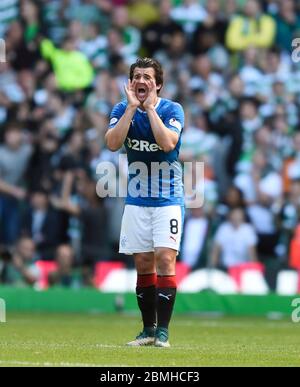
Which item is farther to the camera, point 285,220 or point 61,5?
point 61,5

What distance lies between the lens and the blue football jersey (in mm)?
11648

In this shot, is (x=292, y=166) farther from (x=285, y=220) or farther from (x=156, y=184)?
(x=156, y=184)

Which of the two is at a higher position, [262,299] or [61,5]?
[61,5]

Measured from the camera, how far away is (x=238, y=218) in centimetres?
1961

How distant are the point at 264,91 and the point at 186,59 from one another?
73.3 inches

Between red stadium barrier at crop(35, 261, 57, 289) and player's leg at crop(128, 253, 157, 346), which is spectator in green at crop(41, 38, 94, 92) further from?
player's leg at crop(128, 253, 157, 346)

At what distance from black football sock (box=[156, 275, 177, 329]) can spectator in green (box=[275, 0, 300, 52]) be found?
1299 centimetres

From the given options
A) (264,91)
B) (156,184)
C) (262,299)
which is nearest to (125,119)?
(156,184)

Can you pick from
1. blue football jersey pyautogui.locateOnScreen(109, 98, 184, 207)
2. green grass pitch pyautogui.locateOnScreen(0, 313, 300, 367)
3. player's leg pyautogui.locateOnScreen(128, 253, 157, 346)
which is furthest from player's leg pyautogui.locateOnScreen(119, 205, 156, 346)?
green grass pitch pyautogui.locateOnScreen(0, 313, 300, 367)

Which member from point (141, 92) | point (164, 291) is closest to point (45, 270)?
point (164, 291)

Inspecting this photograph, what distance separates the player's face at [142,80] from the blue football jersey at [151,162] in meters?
0.21

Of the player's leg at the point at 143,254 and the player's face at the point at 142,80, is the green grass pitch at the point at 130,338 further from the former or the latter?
the player's face at the point at 142,80

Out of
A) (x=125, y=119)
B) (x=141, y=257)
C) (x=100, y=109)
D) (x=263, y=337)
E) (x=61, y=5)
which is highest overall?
(x=61, y=5)

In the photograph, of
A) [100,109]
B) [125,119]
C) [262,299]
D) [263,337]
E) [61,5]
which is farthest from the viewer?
[61,5]
